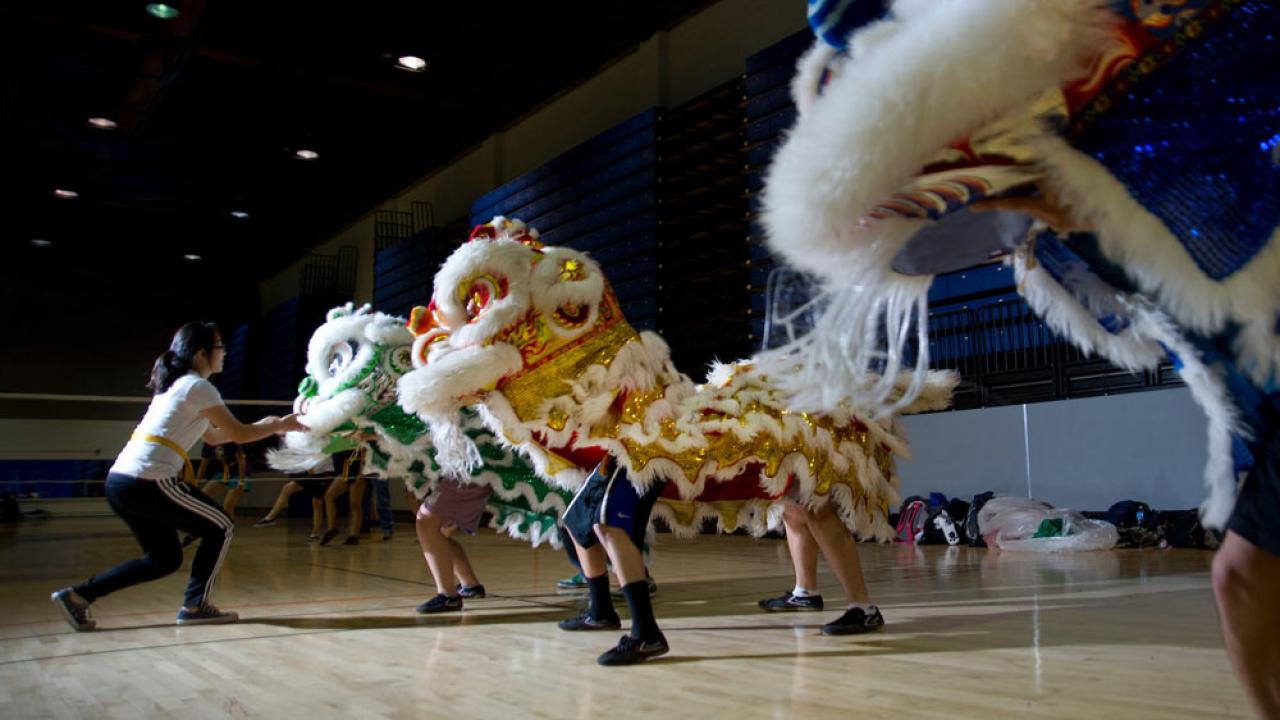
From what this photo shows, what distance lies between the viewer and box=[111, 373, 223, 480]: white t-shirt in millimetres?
3742

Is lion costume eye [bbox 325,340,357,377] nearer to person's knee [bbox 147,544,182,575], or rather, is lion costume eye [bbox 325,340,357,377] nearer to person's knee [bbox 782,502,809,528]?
person's knee [bbox 147,544,182,575]

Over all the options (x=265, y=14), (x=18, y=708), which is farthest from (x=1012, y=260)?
(x=265, y=14)

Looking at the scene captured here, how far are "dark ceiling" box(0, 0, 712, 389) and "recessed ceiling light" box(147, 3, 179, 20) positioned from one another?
11 cm

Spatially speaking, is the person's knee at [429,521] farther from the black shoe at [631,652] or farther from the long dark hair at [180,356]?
the black shoe at [631,652]

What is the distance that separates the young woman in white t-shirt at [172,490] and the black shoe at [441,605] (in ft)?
2.50

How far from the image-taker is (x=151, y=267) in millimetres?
17828

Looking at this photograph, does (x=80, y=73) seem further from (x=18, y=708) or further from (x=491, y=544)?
(x=18, y=708)

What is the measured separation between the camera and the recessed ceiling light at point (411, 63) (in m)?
9.91

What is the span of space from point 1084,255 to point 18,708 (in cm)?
255

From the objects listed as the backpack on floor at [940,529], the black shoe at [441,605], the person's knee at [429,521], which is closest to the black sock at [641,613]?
the black shoe at [441,605]

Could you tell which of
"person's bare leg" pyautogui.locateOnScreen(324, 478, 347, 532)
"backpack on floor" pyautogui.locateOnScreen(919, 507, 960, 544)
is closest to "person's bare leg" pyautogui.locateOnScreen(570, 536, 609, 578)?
"backpack on floor" pyautogui.locateOnScreen(919, 507, 960, 544)

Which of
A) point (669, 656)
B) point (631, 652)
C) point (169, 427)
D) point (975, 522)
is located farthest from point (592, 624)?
point (975, 522)

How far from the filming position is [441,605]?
4031 millimetres

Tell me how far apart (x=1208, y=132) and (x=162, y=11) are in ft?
31.4
